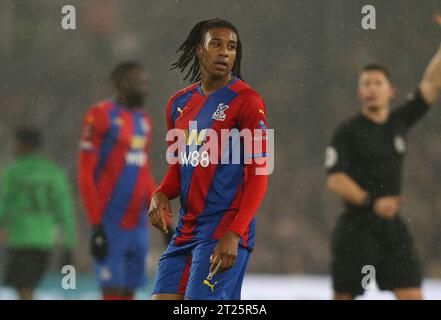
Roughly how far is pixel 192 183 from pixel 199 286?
0.49 m

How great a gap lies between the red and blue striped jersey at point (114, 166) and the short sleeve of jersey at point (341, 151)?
1.25 m

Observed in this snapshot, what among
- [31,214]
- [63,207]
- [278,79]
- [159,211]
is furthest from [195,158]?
[278,79]

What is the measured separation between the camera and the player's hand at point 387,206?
6.33 metres

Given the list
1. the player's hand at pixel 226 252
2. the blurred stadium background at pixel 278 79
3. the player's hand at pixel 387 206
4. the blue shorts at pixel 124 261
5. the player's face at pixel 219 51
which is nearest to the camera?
the player's hand at pixel 226 252

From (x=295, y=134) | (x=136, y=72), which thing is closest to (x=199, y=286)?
(x=136, y=72)

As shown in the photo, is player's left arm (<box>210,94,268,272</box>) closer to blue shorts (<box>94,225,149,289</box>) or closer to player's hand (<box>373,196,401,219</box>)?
player's hand (<box>373,196,401,219</box>)

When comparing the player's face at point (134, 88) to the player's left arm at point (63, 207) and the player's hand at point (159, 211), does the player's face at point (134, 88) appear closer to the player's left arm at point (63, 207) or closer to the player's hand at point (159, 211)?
the player's left arm at point (63, 207)

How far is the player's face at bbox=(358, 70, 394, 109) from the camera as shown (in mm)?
6438

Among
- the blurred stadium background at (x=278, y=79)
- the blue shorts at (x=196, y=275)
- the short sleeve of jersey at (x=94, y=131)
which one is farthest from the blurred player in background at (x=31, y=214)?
the blue shorts at (x=196, y=275)

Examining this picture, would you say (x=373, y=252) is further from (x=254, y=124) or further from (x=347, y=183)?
(x=254, y=124)

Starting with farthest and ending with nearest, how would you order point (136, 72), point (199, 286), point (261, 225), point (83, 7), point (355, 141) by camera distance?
point (261, 225)
point (83, 7)
point (136, 72)
point (355, 141)
point (199, 286)

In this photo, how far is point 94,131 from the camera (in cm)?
660
